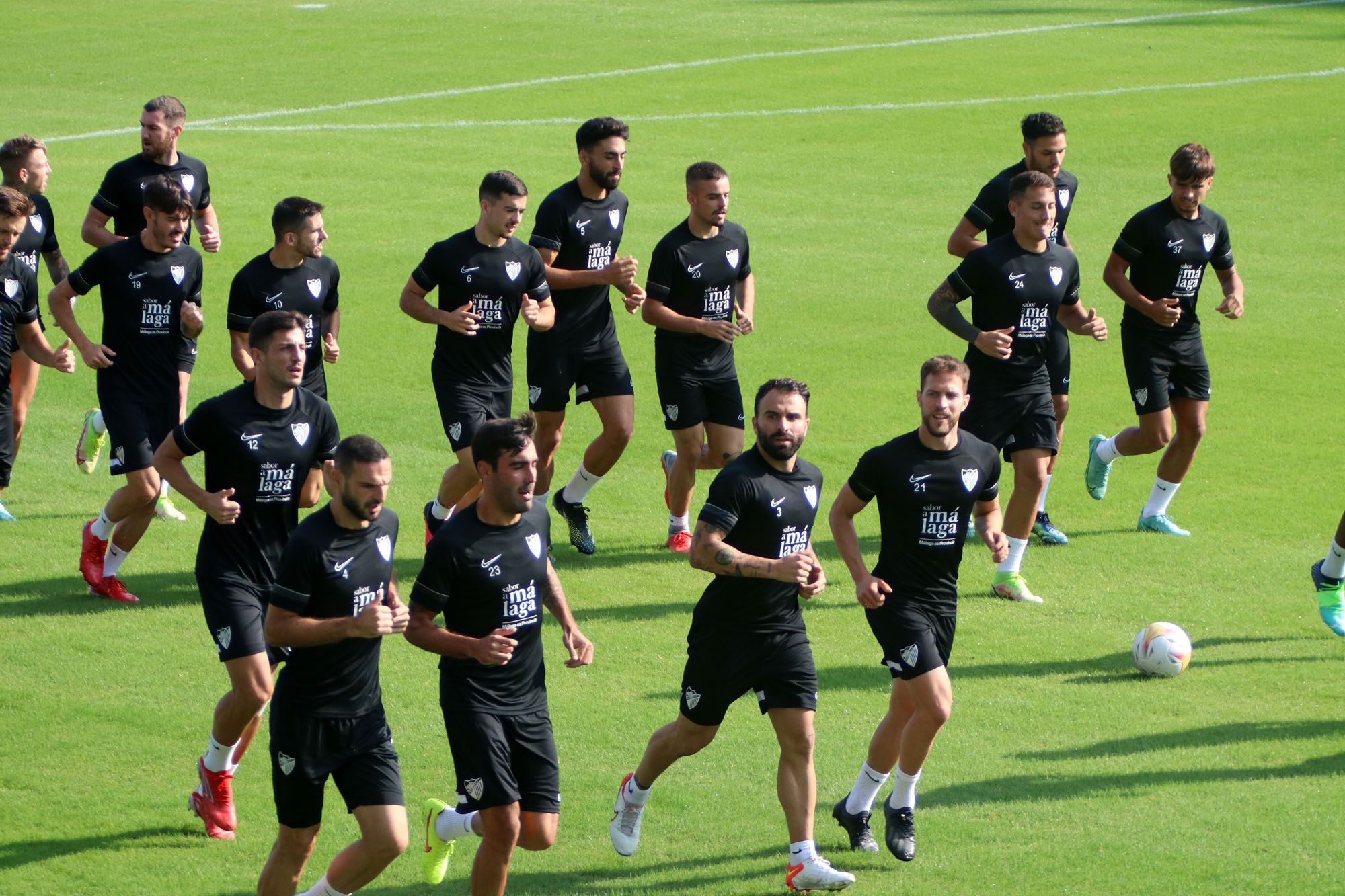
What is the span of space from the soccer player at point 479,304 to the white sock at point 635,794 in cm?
394

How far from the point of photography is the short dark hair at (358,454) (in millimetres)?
7020

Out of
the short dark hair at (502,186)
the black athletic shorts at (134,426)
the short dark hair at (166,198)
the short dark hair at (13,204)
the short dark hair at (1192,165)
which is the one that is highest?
the short dark hair at (1192,165)

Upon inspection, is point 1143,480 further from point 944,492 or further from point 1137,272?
point 944,492

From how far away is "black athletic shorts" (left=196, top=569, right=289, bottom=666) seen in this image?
323 inches

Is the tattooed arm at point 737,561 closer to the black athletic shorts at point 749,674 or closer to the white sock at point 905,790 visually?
the black athletic shorts at point 749,674

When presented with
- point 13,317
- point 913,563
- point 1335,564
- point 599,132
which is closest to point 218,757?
point 913,563

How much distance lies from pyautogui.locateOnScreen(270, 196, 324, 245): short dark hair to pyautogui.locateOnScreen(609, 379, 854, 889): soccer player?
4.17 meters

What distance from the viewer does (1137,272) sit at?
12.8m

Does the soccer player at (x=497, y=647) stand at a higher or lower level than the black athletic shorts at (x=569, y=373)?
lower

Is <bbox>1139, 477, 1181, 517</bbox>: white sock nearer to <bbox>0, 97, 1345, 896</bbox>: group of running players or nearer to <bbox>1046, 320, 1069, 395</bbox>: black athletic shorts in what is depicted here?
<bbox>0, 97, 1345, 896</bbox>: group of running players

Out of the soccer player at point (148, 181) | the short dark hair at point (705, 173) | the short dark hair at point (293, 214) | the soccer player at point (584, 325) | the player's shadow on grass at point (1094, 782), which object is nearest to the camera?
the player's shadow on grass at point (1094, 782)

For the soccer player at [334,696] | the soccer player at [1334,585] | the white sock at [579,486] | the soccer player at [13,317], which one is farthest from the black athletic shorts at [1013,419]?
the soccer player at [13,317]

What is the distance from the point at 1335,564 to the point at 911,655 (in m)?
4.01

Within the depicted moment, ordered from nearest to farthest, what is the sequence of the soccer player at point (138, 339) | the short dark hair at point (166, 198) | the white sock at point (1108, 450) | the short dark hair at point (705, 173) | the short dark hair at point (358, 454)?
the short dark hair at point (358, 454), the short dark hair at point (166, 198), the soccer player at point (138, 339), the short dark hair at point (705, 173), the white sock at point (1108, 450)
